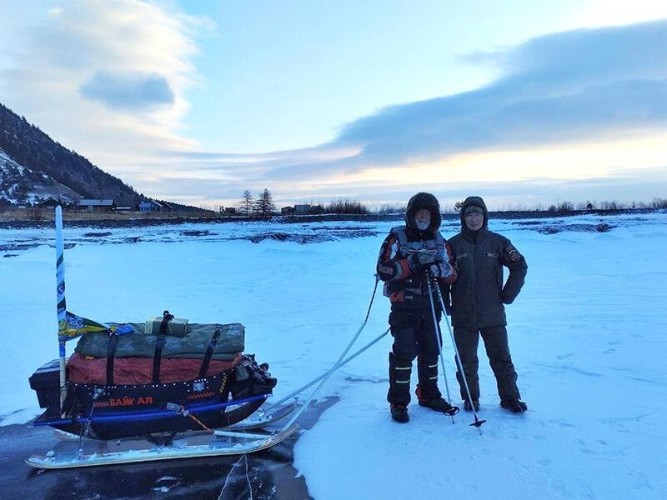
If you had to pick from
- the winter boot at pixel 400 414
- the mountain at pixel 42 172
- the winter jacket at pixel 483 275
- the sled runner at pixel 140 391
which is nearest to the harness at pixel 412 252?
the winter jacket at pixel 483 275

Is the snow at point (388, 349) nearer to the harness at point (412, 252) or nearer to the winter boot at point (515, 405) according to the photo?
the winter boot at point (515, 405)

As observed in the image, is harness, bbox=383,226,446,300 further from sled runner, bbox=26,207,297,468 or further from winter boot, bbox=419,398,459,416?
sled runner, bbox=26,207,297,468

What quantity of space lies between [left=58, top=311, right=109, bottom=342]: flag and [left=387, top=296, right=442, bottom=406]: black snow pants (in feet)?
8.55

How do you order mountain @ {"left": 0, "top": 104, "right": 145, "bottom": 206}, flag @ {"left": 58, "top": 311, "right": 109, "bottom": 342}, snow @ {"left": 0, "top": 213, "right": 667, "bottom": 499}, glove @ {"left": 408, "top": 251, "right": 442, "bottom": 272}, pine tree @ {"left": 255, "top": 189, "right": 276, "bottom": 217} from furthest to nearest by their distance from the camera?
1. mountain @ {"left": 0, "top": 104, "right": 145, "bottom": 206}
2. pine tree @ {"left": 255, "top": 189, "right": 276, "bottom": 217}
3. glove @ {"left": 408, "top": 251, "right": 442, "bottom": 272}
4. flag @ {"left": 58, "top": 311, "right": 109, "bottom": 342}
5. snow @ {"left": 0, "top": 213, "right": 667, "bottom": 499}

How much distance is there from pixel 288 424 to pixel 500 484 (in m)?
1.87

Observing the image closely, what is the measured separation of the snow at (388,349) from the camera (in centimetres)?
379

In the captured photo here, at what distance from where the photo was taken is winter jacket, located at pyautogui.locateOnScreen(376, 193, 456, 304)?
15.4 feet

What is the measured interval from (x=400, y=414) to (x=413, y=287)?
47.3 inches

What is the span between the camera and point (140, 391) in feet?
13.9

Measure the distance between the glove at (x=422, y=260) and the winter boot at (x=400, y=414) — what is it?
4.31 feet

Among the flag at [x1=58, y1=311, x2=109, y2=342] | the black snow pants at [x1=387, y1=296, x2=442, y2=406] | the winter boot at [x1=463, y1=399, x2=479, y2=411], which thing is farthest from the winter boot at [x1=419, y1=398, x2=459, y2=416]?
the flag at [x1=58, y1=311, x2=109, y2=342]

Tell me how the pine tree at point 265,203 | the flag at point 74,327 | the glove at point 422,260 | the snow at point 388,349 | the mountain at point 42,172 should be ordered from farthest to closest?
1. the mountain at point 42,172
2. the pine tree at point 265,203
3. the glove at point 422,260
4. the flag at point 74,327
5. the snow at point 388,349

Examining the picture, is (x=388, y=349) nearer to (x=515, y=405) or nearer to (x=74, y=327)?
(x=515, y=405)

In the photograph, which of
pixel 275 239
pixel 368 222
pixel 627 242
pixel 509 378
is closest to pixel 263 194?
pixel 368 222
